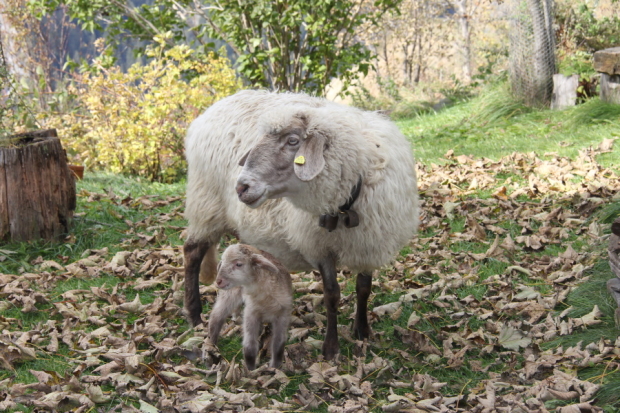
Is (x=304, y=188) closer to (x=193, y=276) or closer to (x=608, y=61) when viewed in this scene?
(x=193, y=276)

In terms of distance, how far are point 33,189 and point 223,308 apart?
2690mm

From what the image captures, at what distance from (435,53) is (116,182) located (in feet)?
43.6

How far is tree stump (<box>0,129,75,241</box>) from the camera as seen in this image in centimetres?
573

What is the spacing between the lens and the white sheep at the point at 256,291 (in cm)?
375

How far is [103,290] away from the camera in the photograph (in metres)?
5.02

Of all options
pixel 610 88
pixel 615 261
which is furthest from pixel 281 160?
pixel 610 88

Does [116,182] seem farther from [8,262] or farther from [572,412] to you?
[572,412]

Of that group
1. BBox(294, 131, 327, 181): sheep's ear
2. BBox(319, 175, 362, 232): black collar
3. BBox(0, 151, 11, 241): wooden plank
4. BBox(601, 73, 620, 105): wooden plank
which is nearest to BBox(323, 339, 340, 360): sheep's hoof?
BBox(319, 175, 362, 232): black collar

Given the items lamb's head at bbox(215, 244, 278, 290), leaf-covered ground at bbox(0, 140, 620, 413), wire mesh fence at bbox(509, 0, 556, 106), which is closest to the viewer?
leaf-covered ground at bbox(0, 140, 620, 413)

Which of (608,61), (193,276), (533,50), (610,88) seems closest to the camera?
(193,276)

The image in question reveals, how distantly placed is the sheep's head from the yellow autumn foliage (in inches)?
227

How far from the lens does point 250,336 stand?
381cm

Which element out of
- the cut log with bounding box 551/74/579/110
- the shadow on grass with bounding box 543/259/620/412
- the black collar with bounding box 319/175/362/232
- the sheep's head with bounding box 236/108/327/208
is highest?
the cut log with bounding box 551/74/579/110

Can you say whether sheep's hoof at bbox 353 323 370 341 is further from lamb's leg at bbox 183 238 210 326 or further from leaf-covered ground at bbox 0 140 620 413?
lamb's leg at bbox 183 238 210 326
